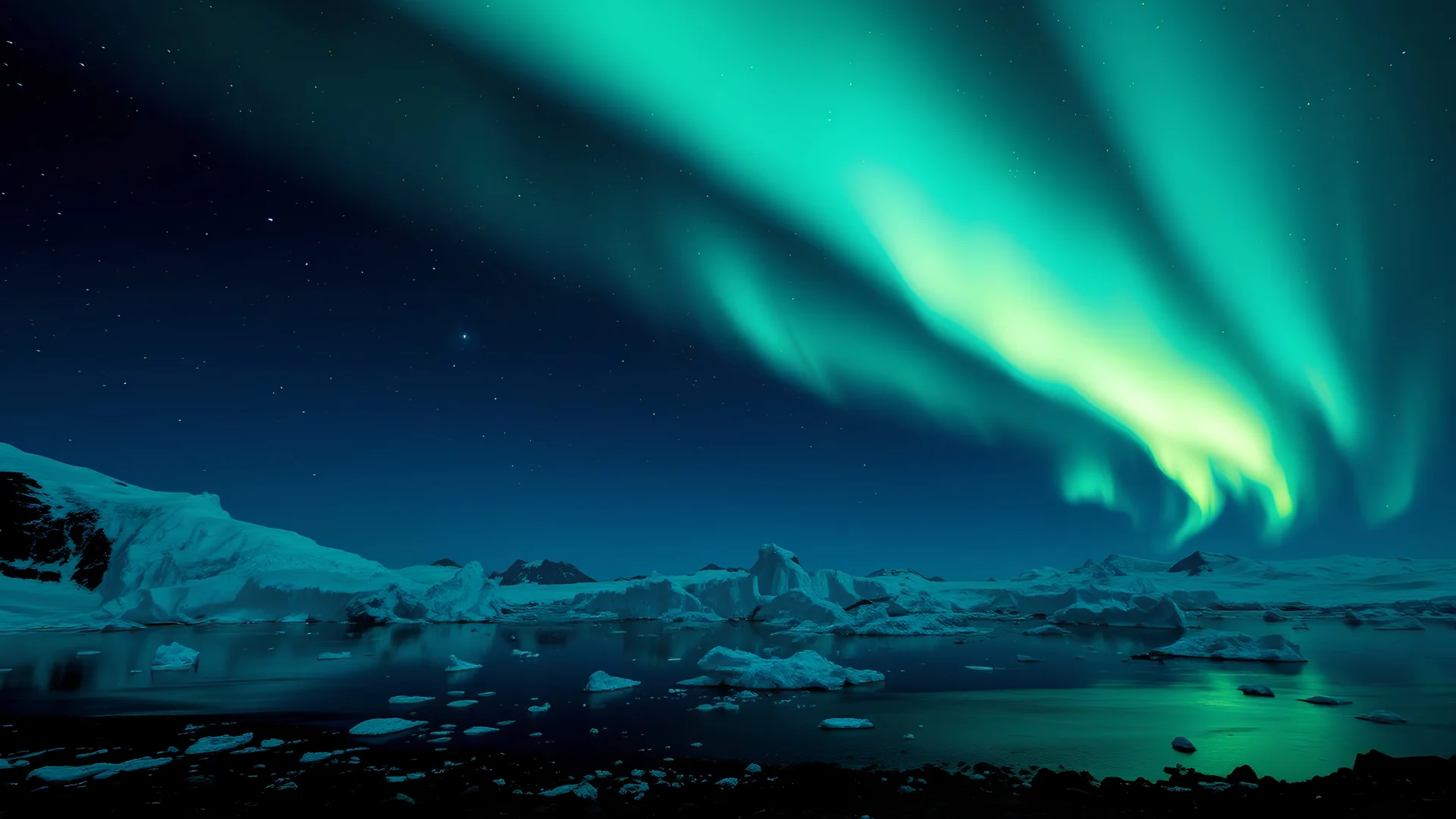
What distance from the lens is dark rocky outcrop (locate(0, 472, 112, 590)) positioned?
3063 inches

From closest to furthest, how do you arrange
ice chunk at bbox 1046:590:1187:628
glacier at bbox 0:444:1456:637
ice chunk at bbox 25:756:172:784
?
ice chunk at bbox 25:756:172:784 → ice chunk at bbox 1046:590:1187:628 → glacier at bbox 0:444:1456:637

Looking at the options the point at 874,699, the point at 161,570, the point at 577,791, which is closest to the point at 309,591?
the point at 161,570

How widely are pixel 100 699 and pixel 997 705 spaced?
3261 cm

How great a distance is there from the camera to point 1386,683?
29.3m

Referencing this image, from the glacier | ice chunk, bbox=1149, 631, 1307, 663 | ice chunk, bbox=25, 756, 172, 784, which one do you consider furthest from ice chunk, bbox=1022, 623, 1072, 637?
ice chunk, bbox=25, 756, 172, 784

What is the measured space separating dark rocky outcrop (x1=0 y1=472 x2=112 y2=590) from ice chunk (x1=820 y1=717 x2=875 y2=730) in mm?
95864

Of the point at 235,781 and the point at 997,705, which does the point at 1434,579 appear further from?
the point at 235,781

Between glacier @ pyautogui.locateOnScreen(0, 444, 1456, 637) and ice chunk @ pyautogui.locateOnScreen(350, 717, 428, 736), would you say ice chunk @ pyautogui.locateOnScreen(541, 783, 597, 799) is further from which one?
glacier @ pyautogui.locateOnScreen(0, 444, 1456, 637)

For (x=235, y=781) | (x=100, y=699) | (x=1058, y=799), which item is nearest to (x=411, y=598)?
(x=100, y=699)

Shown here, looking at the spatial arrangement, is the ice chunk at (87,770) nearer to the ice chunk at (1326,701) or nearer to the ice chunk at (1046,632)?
the ice chunk at (1326,701)

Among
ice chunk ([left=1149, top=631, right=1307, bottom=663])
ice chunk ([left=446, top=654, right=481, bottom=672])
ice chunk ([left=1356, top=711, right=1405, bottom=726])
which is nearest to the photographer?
ice chunk ([left=1356, top=711, right=1405, bottom=726])

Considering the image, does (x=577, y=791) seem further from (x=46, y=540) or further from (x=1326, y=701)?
(x=46, y=540)

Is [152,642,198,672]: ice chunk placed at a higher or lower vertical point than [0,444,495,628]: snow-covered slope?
lower

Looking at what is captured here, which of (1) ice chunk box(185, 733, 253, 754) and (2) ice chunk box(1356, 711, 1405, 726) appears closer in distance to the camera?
(1) ice chunk box(185, 733, 253, 754)
